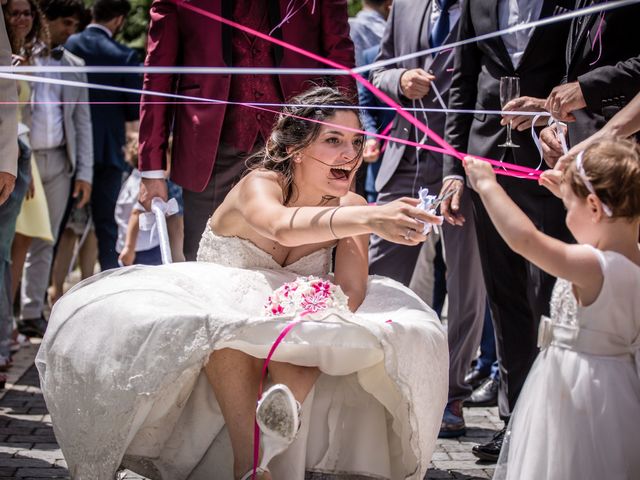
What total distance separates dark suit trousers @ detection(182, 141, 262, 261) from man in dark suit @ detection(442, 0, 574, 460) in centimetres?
108

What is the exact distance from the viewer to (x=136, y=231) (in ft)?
24.6

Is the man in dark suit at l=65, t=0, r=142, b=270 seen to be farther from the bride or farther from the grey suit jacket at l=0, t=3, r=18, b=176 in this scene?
the bride

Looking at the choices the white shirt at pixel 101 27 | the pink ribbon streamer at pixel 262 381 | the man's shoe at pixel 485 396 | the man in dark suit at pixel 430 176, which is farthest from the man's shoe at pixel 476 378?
the white shirt at pixel 101 27

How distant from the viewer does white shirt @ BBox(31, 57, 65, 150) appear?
7.52 meters

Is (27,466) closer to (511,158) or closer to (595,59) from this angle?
(511,158)

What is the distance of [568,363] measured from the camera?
3312mm

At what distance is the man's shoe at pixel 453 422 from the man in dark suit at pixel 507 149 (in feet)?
1.32

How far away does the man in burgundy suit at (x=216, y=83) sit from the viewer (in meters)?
5.10

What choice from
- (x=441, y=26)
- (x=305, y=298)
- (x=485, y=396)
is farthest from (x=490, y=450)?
(x=441, y=26)

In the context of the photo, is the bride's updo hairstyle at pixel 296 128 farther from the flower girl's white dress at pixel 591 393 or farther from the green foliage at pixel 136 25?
the green foliage at pixel 136 25

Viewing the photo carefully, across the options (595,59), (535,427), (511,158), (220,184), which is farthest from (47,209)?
(535,427)

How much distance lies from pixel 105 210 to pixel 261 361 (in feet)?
15.7

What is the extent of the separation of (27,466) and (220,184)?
5.53ft

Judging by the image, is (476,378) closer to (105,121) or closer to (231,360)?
(231,360)
